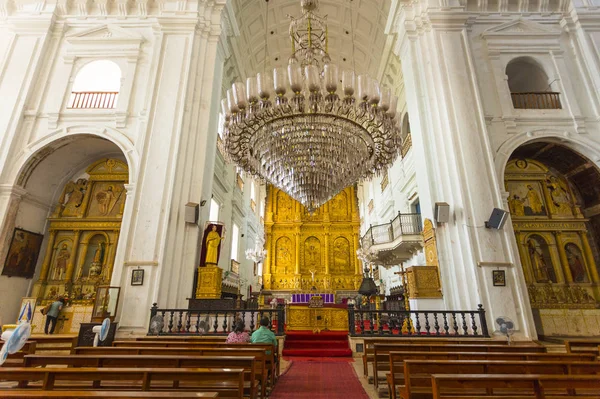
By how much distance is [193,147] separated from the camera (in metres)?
7.87

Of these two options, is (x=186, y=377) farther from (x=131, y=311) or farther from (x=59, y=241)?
(x=59, y=241)

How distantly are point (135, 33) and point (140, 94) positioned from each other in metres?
2.04

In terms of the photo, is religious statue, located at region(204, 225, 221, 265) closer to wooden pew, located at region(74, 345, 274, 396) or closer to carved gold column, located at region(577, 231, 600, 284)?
wooden pew, located at region(74, 345, 274, 396)

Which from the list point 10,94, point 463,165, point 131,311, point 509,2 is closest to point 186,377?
point 131,311

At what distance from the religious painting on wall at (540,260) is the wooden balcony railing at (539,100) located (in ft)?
11.5

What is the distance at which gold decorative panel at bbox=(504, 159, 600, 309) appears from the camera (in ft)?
25.4

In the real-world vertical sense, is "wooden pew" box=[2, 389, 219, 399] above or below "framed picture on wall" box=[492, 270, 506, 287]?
below

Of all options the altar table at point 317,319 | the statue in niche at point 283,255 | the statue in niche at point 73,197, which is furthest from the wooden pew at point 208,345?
the statue in niche at point 283,255

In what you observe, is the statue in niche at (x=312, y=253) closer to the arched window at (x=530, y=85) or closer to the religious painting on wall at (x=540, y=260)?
the religious painting on wall at (x=540, y=260)

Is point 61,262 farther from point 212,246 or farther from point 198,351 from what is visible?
point 198,351

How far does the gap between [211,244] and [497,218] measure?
21.1ft

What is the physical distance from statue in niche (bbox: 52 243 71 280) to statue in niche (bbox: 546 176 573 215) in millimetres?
13318

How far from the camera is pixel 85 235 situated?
878cm

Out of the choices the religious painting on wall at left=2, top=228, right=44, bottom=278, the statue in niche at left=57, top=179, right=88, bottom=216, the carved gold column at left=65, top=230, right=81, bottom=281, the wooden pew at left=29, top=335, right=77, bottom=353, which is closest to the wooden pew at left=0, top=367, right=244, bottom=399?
the wooden pew at left=29, top=335, right=77, bottom=353
